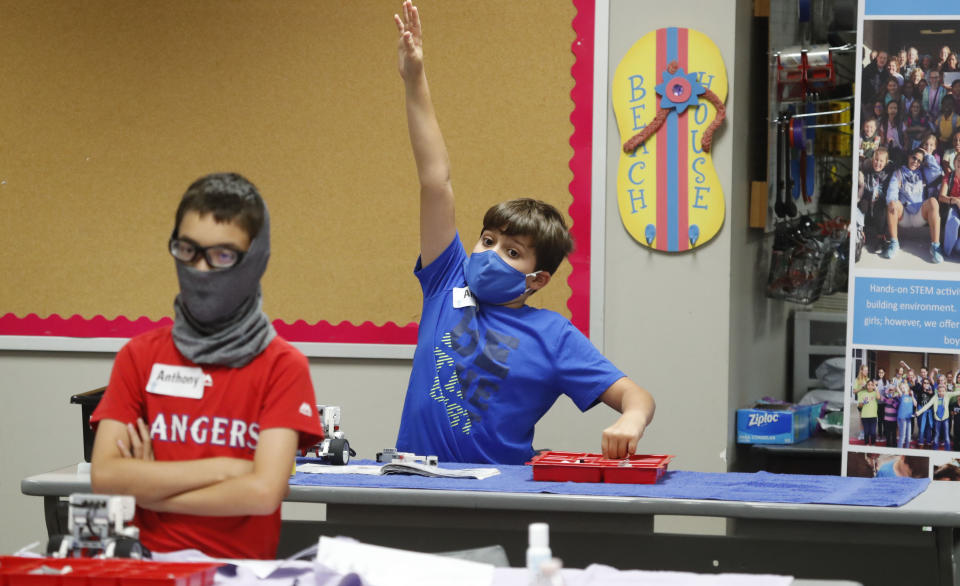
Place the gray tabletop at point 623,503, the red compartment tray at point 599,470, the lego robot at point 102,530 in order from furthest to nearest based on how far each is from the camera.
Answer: the red compartment tray at point 599,470 < the gray tabletop at point 623,503 < the lego robot at point 102,530

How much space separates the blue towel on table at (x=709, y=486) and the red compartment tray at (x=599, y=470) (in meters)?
0.02

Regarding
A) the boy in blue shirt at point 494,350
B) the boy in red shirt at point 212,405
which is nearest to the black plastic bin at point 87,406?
the boy in blue shirt at point 494,350

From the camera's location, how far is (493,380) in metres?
2.71

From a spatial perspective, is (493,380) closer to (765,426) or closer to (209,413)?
(209,413)

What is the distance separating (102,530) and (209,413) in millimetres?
225

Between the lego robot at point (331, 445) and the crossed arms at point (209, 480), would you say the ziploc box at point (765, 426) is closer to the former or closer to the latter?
the lego robot at point (331, 445)

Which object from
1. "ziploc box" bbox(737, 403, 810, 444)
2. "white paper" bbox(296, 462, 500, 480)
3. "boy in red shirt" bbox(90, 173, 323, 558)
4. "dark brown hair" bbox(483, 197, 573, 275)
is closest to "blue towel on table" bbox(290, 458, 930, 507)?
"white paper" bbox(296, 462, 500, 480)

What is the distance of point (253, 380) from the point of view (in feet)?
5.57

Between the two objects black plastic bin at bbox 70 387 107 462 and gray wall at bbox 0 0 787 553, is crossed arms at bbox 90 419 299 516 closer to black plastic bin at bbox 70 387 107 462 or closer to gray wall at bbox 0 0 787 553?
black plastic bin at bbox 70 387 107 462

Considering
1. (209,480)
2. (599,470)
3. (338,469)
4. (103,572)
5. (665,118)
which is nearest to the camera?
(103,572)

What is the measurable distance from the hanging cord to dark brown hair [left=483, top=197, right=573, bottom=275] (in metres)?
0.88

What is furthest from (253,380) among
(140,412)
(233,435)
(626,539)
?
(626,539)

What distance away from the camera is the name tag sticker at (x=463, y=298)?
9.13 feet

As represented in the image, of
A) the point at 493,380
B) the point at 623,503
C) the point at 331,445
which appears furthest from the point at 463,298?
the point at 623,503
